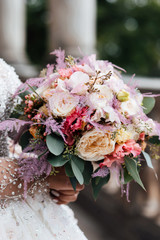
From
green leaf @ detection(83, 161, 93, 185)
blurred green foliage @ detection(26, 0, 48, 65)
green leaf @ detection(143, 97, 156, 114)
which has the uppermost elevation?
blurred green foliage @ detection(26, 0, 48, 65)

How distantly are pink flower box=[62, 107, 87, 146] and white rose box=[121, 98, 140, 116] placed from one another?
19 cm

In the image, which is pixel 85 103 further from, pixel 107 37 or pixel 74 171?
pixel 107 37

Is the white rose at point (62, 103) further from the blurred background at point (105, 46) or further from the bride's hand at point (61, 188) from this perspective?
the blurred background at point (105, 46)

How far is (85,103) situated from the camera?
5.19ft

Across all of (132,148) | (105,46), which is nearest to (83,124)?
(132,148)

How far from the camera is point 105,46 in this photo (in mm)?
22500

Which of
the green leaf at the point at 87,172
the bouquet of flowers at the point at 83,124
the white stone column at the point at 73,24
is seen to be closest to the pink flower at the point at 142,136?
the bouquet of flowers at the point at 83,124

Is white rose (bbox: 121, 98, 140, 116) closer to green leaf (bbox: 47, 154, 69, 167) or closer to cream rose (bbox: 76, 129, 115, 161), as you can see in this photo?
cream rose (bbox: 76, 129, 115, 161)

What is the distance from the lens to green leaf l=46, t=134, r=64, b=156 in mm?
1518

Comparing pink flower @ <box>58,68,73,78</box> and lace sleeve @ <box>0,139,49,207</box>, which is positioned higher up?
pink flower @ <box>58,68,73,78</box>

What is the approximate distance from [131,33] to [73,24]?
16.7 meters

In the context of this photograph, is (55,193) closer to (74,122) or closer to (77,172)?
(77,172)

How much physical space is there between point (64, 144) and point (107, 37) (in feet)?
70.1

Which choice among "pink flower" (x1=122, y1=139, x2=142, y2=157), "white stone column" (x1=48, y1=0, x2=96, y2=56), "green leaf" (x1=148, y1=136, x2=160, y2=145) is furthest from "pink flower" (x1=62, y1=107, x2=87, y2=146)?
"white stone column" (x1=48, y1=0, x2=96, y2=56)
